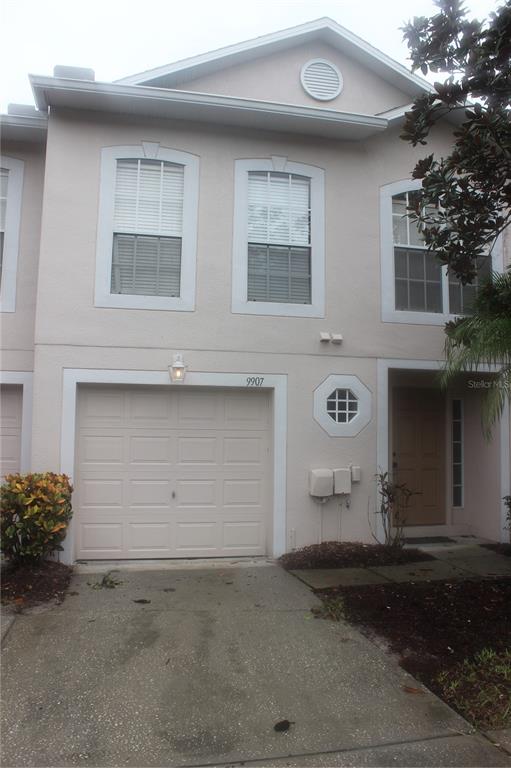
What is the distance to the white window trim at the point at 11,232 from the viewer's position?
23.8 feet

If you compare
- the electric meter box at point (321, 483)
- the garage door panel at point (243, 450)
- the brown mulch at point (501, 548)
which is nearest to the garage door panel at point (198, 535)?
the garage door panel at point (243, 450)

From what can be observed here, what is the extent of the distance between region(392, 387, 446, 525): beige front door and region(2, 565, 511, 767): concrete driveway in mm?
3615

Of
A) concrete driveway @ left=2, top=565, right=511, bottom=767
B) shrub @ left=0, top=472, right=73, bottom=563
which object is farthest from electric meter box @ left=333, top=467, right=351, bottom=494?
shrub @ left=0, top=472, right=73, bottom=563

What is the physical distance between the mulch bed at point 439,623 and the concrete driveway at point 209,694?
0.19 m

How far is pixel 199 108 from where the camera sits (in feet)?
22.7

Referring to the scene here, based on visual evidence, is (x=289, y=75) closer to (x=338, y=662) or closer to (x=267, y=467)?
(x=267, y=467)

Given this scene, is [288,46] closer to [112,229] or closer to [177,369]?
[112,229]

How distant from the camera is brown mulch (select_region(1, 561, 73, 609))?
5320 mm

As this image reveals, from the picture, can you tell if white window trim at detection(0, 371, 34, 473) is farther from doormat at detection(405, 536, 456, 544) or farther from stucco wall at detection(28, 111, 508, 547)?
doormat at detection(405, 536, 456, 544)

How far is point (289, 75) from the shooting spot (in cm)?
774

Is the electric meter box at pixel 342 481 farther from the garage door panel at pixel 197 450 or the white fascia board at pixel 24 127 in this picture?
the white fascia board at pixel 24 127

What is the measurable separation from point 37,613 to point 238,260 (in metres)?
4.66

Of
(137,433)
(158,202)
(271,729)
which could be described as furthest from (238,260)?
(271,729)

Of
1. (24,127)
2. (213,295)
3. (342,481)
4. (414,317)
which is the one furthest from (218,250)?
(342,481)
